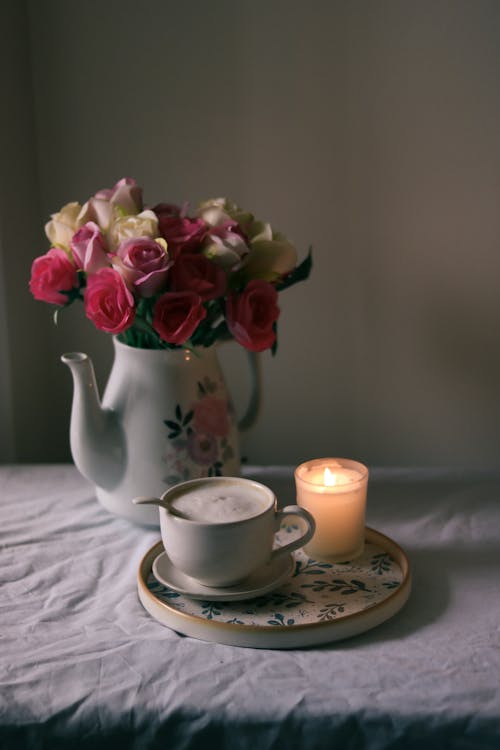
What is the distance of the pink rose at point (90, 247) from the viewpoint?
914mm

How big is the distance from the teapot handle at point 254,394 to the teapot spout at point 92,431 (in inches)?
7.6

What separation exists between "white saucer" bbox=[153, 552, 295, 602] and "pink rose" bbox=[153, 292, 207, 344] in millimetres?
235

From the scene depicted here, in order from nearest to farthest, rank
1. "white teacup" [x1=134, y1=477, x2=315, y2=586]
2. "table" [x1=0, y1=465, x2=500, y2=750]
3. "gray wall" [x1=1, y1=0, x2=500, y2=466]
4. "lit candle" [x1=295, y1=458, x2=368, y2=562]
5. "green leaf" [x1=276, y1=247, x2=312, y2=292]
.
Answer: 1. "table" [x1=0, y1=465, x2=500, y2=750]
2. "white teacup" [x1=134, y1=477, x2=315, y2=586]
3. "lit candle" [x1=295, y1=458, x2=368, y2=562]
4. "green leaf" [x1=276, y1=247, x2=312, y2=292]
5. "gray wall" [x1=1, y1=0, x2=500, y2=466]

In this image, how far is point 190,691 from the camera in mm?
684

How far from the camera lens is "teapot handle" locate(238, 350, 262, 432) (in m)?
1.10

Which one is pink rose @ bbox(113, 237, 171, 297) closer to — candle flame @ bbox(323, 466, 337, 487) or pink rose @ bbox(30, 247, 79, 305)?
pink rose @ bbox(30, 247, 79, 305)

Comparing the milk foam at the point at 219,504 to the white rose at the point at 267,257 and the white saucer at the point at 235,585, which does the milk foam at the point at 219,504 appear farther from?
the white rose at the point at 267,257

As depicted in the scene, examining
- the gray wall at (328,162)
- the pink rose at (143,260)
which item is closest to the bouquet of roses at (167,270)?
the pink rose at (143,260)

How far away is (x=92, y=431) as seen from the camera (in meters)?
0.97

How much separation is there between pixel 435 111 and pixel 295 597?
0.85 m

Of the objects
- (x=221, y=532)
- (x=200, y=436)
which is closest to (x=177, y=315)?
(x=200, y=436)

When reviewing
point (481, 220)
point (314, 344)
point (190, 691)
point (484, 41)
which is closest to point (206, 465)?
point (190, 691)

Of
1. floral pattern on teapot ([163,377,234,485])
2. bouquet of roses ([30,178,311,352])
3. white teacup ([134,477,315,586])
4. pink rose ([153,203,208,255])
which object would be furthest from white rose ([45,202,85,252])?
white teacup ([134,477,315,586])

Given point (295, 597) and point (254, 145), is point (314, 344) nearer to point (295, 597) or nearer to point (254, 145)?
→ point (254, 145)
